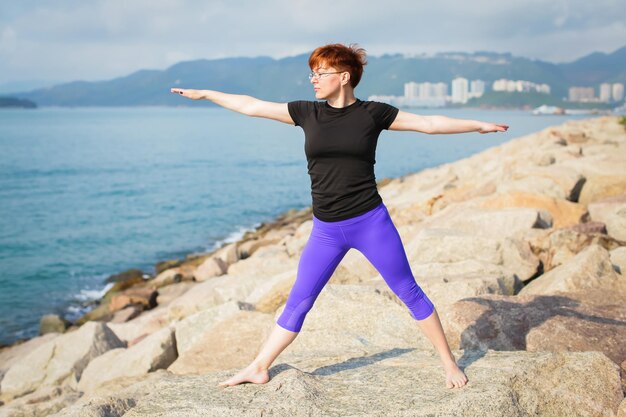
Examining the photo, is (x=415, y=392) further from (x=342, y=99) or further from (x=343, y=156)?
(x=342, y=99)

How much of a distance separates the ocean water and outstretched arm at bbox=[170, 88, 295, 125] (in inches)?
433

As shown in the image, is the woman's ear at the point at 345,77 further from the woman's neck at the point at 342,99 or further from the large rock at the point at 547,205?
the large rock at the point at 547,205

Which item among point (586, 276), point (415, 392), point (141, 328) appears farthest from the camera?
point (141, 328)

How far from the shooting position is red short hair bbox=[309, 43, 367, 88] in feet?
12.6

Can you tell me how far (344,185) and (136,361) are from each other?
426 cm

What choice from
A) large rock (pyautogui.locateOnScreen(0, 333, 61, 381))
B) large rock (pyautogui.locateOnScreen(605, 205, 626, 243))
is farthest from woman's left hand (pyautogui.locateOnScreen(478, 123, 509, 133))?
large rock (pyautogui.locateOnScreen(0, 333, 61, 381))

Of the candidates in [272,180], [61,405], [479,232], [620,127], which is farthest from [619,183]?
[272,180]

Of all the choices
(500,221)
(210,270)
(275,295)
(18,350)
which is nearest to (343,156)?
(275,295)

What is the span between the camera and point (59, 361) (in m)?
8.14

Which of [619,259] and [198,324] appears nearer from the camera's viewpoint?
[619,259]

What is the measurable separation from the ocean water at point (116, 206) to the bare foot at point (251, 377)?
10.9 meters

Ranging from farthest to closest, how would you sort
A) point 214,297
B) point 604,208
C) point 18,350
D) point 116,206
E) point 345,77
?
point 116,206 → point 18,350 → point 214,297 → point 604,208 → point 345,77

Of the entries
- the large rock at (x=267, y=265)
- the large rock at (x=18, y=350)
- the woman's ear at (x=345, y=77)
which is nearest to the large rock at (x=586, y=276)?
the woman's ear at (x=345, y=77)

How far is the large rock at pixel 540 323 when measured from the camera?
4750 mm
